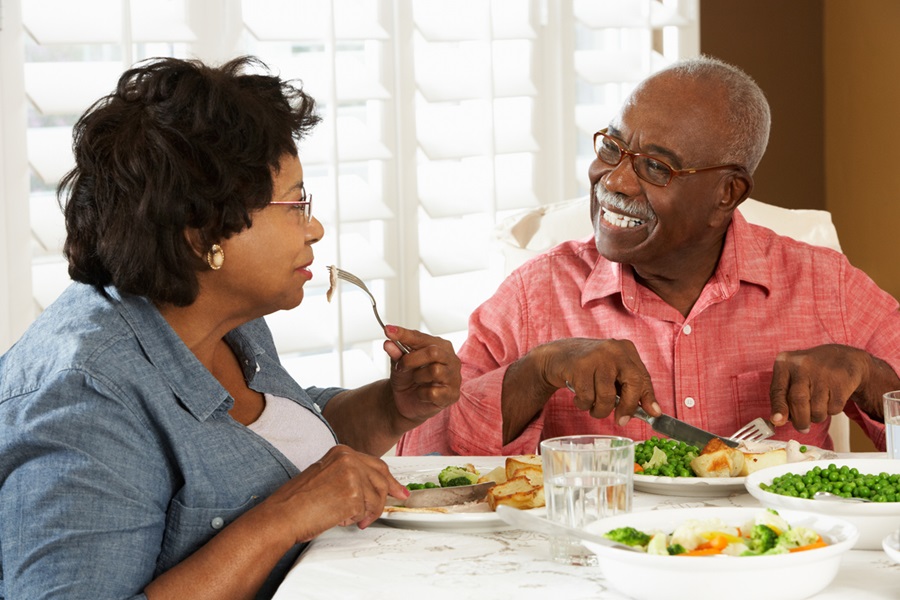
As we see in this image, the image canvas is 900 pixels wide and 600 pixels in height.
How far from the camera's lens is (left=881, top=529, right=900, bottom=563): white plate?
1058mm

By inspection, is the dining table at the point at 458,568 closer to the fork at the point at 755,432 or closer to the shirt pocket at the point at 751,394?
the fork at the point at 755,432

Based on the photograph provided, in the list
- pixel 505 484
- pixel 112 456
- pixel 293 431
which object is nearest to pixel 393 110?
pixel 293 431

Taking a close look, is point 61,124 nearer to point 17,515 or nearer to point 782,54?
point 17,515

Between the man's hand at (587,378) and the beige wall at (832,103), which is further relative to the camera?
the beige wall at (832,103)

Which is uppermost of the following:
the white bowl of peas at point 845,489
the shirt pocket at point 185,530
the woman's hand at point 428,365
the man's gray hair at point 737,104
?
the man's gray hair at point 737,104

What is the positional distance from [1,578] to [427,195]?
5.49ft

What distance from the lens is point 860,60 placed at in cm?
361

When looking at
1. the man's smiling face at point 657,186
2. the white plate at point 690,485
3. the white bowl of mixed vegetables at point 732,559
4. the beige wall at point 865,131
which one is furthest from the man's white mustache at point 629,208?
the beige wall at point 865,131

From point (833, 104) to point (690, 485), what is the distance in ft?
8.62

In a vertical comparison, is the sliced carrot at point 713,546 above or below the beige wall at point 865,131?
below

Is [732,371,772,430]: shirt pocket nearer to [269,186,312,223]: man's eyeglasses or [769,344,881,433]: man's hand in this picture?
[769,344,881,433]: man's hand

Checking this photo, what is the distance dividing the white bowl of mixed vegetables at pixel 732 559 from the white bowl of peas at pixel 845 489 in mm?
66

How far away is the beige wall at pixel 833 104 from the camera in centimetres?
350

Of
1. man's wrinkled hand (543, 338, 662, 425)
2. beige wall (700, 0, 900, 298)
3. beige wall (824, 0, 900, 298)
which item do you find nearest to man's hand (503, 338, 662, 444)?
man's wrinkled hand (543, 338, 662, 425)
